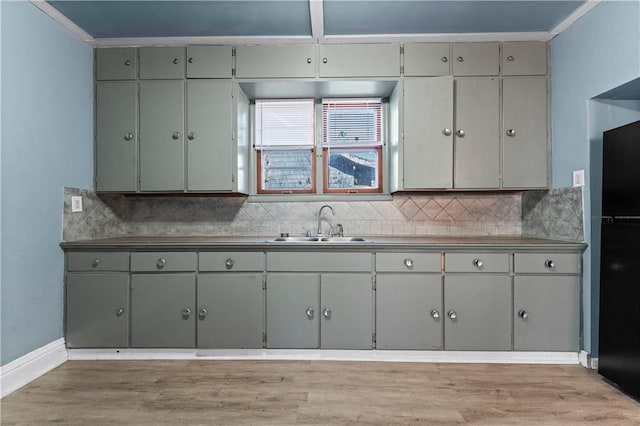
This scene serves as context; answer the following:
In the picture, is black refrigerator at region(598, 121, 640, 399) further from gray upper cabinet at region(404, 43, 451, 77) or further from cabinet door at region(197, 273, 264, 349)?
cabinet door at region(197, 273, 264, 349)

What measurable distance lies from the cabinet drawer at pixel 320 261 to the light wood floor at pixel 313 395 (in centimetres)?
73

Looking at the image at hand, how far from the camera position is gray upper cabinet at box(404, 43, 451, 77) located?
112 inches

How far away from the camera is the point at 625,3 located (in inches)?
84.3

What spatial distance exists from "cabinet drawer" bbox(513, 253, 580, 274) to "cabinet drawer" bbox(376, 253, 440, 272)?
2.08ft

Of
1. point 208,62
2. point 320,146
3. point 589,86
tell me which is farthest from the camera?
point 320,146

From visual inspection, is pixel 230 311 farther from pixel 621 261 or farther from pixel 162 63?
pixel 621 261

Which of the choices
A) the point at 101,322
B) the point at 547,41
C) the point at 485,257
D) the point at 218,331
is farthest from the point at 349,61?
the point at 101,322

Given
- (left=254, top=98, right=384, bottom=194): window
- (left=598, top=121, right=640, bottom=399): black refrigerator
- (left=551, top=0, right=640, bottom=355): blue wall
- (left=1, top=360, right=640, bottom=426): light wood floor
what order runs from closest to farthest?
(left=1, top=360, right=640, bottom=426): light wood floor → (left=598, top=121, right=640, bottom=399): black refrigerator → (left=551, top=0, right=640, bottom=355): blue wall → (left=254, top=98, right=384, bottom=194): window

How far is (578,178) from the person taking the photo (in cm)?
255

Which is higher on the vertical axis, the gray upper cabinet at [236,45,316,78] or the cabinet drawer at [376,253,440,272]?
the gray upper cabinet at [236,45,316,78]

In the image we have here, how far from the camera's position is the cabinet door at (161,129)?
9.51ft

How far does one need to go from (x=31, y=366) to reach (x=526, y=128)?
428cm

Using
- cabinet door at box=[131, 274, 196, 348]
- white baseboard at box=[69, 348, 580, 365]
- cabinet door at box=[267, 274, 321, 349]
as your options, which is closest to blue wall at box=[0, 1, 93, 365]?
white baseboard at box=[69, 348, 580, 365]

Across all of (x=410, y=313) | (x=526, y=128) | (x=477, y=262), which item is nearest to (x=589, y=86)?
(x=526, y=128)
